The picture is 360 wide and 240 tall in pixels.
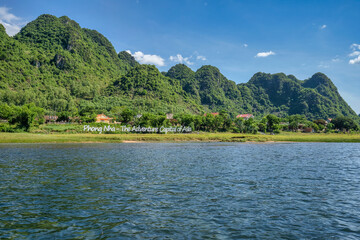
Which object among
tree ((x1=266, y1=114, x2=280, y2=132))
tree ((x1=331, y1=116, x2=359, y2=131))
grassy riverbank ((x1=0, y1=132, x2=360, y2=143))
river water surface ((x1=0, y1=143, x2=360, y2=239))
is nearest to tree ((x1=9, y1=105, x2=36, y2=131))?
grassy riverbank ((x1=0, y1=132, x2=360, y2=143))

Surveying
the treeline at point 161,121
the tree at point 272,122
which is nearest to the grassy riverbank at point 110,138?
the treeline at point 161,121

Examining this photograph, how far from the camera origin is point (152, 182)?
2178 cm

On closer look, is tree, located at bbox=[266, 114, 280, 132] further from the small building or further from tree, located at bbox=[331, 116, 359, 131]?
tree, located at bbox=[331, 116, 359, 131]

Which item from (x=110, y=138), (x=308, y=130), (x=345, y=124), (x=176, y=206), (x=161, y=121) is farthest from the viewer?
(x=345, y=124)

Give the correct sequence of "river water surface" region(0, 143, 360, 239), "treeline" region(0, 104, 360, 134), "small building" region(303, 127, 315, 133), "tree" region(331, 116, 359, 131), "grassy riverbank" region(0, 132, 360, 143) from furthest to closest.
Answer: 1. "tree" region(331, 116, 359, 131)
2. "small building" region(303, 127, 315, 133)
3. "treeline" region(0, 104, 360, 134)
4. "grassy riverbank" region(0, 132, 360, 143)
5. "river water surface" region(0, 143, 360, 239)

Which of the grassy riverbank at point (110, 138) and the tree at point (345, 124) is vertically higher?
the tree at point (345, 124)

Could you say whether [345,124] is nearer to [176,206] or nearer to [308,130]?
[308,130]

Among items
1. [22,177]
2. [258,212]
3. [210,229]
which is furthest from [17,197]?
[258,212]

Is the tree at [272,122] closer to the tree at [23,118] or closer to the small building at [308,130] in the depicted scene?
the small building at [308,130]

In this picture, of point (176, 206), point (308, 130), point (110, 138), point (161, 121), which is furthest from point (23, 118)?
point (308, 130)

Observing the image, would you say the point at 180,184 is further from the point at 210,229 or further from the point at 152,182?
the point at 210,229

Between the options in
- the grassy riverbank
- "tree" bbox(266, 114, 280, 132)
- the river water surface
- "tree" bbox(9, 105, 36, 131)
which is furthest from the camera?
"tree" bbox(266, 114, 280, 132)

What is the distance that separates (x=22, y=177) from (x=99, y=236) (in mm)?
17137

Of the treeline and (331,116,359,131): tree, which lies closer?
the treeline
